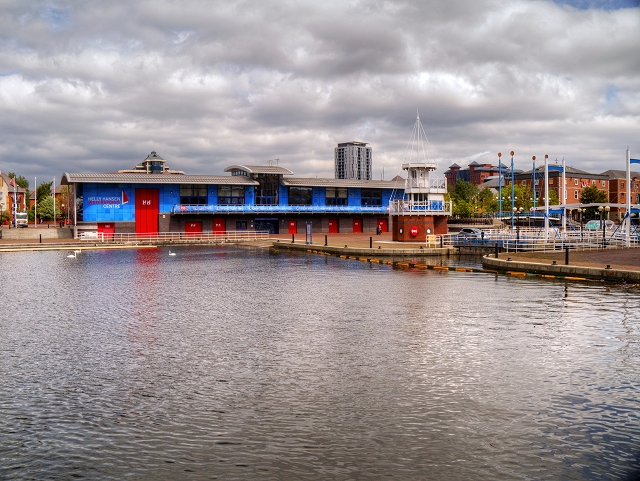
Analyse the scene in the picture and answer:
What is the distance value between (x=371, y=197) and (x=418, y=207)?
34.7 meters

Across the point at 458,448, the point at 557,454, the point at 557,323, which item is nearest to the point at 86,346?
the point at 458,448

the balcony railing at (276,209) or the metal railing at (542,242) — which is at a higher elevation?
the balcony railing at (276,209)

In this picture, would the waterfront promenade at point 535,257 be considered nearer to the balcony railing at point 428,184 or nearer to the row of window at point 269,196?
the balcony railing at point 428,184

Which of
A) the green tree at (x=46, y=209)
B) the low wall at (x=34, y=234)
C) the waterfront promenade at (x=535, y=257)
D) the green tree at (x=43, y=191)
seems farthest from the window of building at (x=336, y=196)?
the green tree at (x=43, y=191)

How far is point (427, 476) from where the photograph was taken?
9.78 meters

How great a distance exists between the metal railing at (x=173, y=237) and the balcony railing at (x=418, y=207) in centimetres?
2256

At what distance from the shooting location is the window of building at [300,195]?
93250 mm

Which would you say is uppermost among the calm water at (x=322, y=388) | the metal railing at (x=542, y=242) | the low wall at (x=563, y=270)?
the metal railing at (x=542, y=242)

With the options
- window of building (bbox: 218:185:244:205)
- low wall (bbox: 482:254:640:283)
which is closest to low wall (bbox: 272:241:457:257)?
low wall (bbox: 482:254:640:283)

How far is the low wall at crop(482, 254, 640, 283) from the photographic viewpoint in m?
33.6

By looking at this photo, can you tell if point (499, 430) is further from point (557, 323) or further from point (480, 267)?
point (480, 267)

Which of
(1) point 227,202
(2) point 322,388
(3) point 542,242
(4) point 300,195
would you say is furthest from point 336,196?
(2) point 322,388

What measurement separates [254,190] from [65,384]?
252 ft

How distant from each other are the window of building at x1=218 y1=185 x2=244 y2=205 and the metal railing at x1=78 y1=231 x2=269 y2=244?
612 cm
